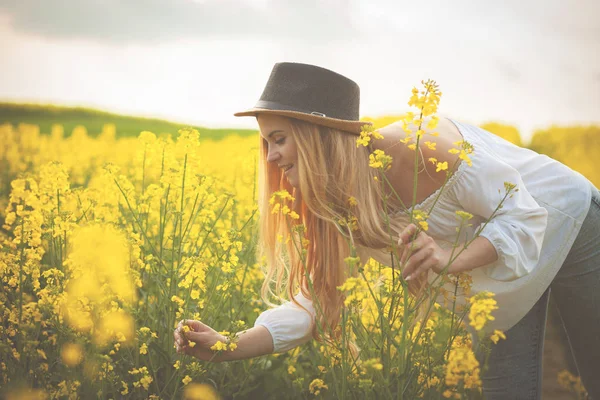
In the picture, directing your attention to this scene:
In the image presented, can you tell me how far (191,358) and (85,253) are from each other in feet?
1.68

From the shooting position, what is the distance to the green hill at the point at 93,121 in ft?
33.6

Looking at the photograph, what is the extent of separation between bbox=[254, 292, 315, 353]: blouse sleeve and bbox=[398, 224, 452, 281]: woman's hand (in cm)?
61

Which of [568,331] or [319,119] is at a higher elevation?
[319,119]

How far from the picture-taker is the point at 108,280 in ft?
7.09

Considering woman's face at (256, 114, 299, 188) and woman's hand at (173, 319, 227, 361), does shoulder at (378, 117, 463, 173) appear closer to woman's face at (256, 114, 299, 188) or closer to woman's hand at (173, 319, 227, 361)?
woman's face at (256, 114, 299, 188)

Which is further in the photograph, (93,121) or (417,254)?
(93,121)

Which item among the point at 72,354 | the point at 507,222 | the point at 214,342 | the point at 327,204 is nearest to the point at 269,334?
the point at 214,342

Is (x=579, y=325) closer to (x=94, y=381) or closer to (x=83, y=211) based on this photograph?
(x=94, y=381)

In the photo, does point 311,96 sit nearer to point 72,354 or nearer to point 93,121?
point 72,354

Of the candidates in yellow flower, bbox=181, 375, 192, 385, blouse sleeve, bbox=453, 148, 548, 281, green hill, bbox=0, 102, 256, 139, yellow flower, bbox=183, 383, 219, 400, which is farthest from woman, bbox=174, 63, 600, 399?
green hill, bbox=0, 102, 256, 139

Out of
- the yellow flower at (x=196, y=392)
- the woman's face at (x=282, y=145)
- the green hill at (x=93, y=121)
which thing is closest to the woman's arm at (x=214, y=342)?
the yellow flower at (x=196, y=392)

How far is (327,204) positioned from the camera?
205cm

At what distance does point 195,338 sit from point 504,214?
1.00 metres

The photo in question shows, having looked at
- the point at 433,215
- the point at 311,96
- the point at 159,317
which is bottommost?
the point at 159,317
